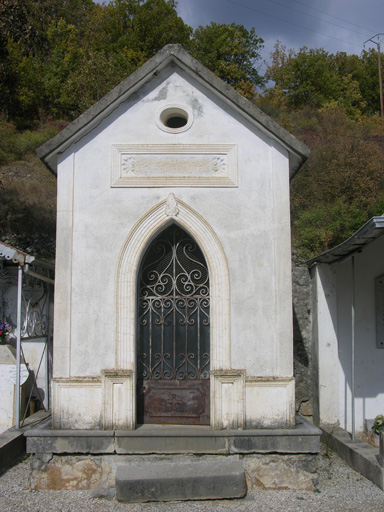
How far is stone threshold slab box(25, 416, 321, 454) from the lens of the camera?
664 centimetres

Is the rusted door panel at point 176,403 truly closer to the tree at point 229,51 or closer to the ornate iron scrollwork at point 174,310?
the ornate iron scrollwork at point 174,310

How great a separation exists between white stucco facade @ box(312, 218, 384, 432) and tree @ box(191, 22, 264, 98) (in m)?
25.9

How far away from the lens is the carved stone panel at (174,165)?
7293 mm

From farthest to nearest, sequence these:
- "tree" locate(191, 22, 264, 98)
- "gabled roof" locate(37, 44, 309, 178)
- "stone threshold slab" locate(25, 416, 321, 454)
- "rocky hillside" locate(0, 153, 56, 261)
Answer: "tree" locate(191, 22, 264, 98) < "rocky hillside" locate(0, 153, 56, 261) < "gabled roof" locate(37, 44, 309, 178) < "stone threshold slab" locate(25, 416, 321, 454)

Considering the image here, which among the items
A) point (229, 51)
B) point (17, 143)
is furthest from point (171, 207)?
point (229, 51)

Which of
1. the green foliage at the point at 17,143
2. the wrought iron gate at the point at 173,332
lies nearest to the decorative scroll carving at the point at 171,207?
the wrought iron gate at the point at 173,332

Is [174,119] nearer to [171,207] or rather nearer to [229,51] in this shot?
[171,207]

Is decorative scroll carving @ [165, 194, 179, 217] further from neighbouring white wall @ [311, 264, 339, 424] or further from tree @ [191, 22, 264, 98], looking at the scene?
tree @ [191, 22, 264, 98]

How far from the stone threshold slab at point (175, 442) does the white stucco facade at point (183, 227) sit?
19 cm

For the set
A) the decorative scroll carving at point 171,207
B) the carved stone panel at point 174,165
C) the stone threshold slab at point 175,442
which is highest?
the carved stone panel at point 174,165

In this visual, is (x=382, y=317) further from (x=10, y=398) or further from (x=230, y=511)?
(x=10, y=398)

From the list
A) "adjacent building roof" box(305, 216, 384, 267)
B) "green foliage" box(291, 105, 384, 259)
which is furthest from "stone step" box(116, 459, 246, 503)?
"green foliage" box(291, 105, 384, 259)

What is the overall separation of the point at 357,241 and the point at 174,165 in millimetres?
2791

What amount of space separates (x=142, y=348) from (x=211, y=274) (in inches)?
57.8
